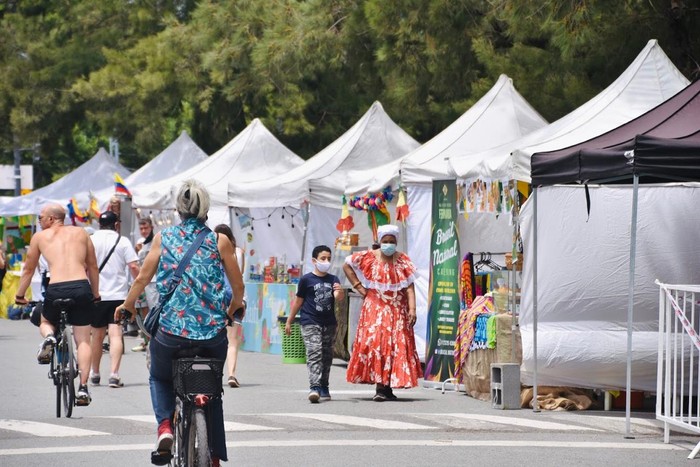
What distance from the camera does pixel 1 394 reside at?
14.5 metres

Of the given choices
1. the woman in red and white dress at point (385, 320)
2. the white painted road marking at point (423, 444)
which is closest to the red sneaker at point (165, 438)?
the white painted road marking at point (423, 444)

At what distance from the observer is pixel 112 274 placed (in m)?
14.8

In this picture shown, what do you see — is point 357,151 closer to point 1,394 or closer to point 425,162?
point 425,162

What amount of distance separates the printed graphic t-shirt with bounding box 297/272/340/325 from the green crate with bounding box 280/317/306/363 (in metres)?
4.71

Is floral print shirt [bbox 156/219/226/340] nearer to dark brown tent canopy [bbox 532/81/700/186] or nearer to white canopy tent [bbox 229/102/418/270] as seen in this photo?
dark brown tent canopy [bbox 532/81/700/186]

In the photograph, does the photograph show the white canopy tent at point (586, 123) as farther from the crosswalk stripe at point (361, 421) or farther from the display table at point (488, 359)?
the crosswalk stripe at point (361, 421)

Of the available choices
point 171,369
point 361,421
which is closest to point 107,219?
point 361,421

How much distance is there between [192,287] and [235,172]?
55.6ft

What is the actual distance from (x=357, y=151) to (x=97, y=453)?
11.9m

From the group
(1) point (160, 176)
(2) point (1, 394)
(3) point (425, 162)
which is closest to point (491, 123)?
(3) point (425, 162)

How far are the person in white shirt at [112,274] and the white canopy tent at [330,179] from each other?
17.5 ft

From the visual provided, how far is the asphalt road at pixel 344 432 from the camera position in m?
10.1

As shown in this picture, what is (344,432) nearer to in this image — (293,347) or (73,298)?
(73,298)

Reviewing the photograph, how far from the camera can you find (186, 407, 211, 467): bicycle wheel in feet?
24.6
